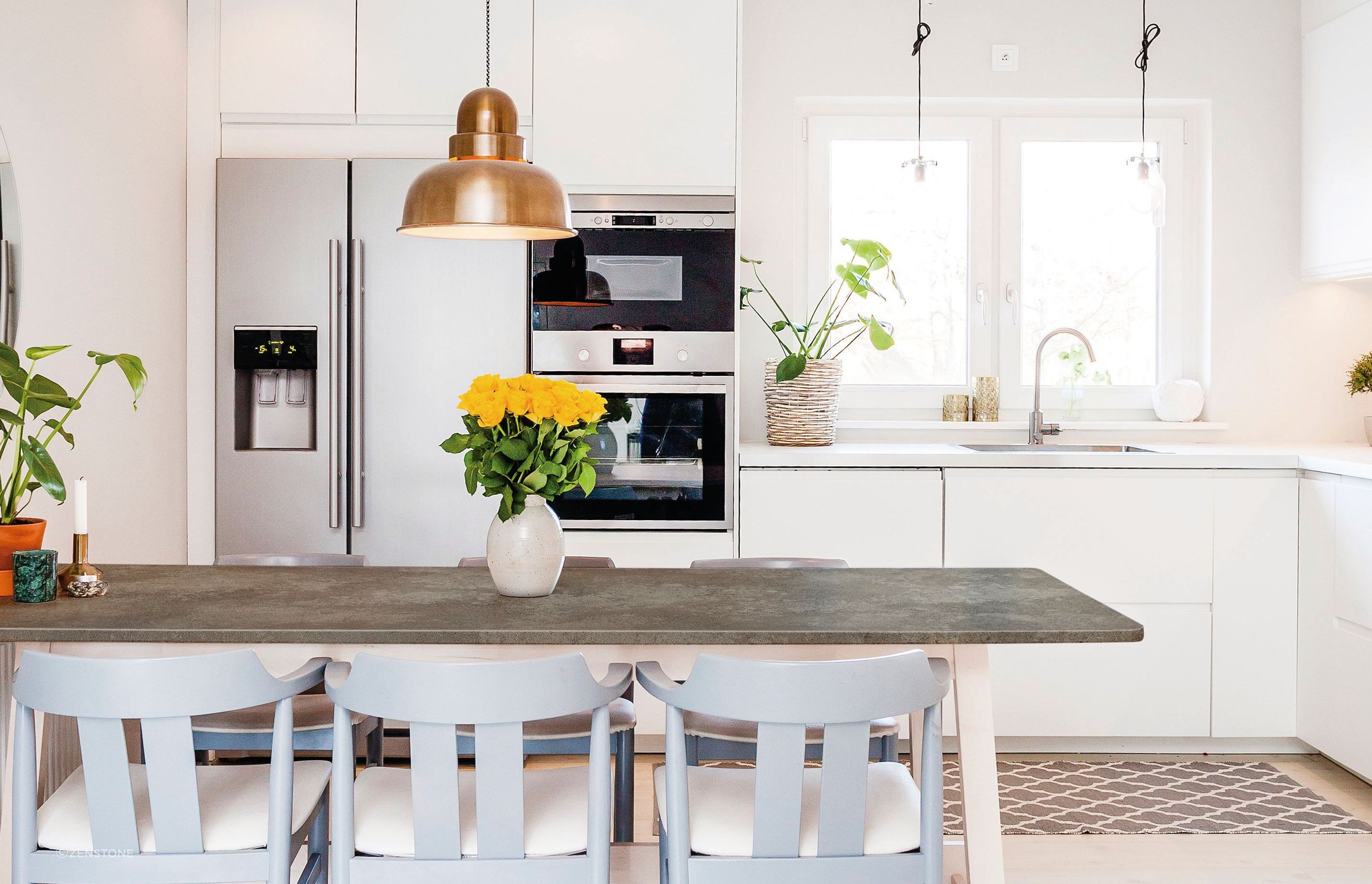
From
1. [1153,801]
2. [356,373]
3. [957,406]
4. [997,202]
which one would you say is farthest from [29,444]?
[997,202]

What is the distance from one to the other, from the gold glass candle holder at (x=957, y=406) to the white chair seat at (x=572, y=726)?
2.23m

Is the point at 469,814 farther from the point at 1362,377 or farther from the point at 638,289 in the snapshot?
the point at 1362,377

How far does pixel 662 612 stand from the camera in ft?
6.28

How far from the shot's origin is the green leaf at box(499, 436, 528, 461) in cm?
198

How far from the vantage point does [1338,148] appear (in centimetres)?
377

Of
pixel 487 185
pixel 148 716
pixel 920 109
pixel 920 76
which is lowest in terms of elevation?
pixel 148 716

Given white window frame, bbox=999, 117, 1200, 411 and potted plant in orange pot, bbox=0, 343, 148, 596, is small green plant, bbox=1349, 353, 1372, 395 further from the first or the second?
potted plant in orange pot, bbox=0, 343, 148, 596

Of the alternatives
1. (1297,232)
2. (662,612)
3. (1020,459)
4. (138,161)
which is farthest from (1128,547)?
(138,161)

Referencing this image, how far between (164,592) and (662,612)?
0.95 m

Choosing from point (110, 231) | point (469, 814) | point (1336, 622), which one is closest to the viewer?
point (469, 814)

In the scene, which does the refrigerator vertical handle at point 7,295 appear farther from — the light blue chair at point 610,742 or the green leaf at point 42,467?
the light blue chair at point 610,742

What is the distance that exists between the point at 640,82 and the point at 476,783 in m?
2.47

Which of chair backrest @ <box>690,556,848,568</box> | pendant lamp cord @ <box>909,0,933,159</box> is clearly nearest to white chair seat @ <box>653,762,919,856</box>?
chair backrest @ <box>690,556,848,568</box>

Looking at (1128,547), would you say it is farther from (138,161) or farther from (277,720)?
(138,161)
